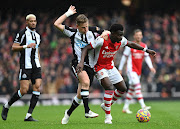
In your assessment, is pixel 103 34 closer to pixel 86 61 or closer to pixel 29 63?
pixel 86 61

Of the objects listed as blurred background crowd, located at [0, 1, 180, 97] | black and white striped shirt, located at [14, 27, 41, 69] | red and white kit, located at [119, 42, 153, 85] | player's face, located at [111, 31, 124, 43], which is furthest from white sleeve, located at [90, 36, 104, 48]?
blurred background crowd, located at [0, 1, 180, 97]

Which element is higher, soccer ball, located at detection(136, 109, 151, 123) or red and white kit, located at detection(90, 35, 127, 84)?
red and white kit, located at detection(90, 35, 127, 84)

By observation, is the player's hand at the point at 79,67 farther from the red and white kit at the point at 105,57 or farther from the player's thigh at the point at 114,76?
the player's thigh at the point at 114,76

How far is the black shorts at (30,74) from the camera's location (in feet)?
29.5

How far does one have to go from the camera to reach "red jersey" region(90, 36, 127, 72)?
25.8 feet

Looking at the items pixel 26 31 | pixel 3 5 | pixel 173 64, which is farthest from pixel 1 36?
pixel 26 31

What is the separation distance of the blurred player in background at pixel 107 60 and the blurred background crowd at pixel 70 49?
10.1m

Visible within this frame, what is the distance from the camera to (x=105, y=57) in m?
8.09

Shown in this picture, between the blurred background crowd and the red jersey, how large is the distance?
10.1 m

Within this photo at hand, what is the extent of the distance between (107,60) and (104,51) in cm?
27

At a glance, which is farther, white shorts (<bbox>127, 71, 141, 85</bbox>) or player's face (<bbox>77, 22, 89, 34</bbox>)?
white shorts (<bbox>127, 71, 141, 85</bbox>)

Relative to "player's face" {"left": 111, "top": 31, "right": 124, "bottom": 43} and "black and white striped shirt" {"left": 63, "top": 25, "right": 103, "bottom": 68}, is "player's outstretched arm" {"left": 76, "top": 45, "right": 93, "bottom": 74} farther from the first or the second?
"player's face" {"left": 111, "top": 31, "right": 124, "bottom": 43}

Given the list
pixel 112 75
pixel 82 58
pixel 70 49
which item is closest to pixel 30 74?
pixel 82 58

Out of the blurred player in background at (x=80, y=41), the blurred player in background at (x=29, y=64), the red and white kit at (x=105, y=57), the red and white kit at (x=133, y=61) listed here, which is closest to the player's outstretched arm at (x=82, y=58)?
the red and white kit at (x=105, y=57)
